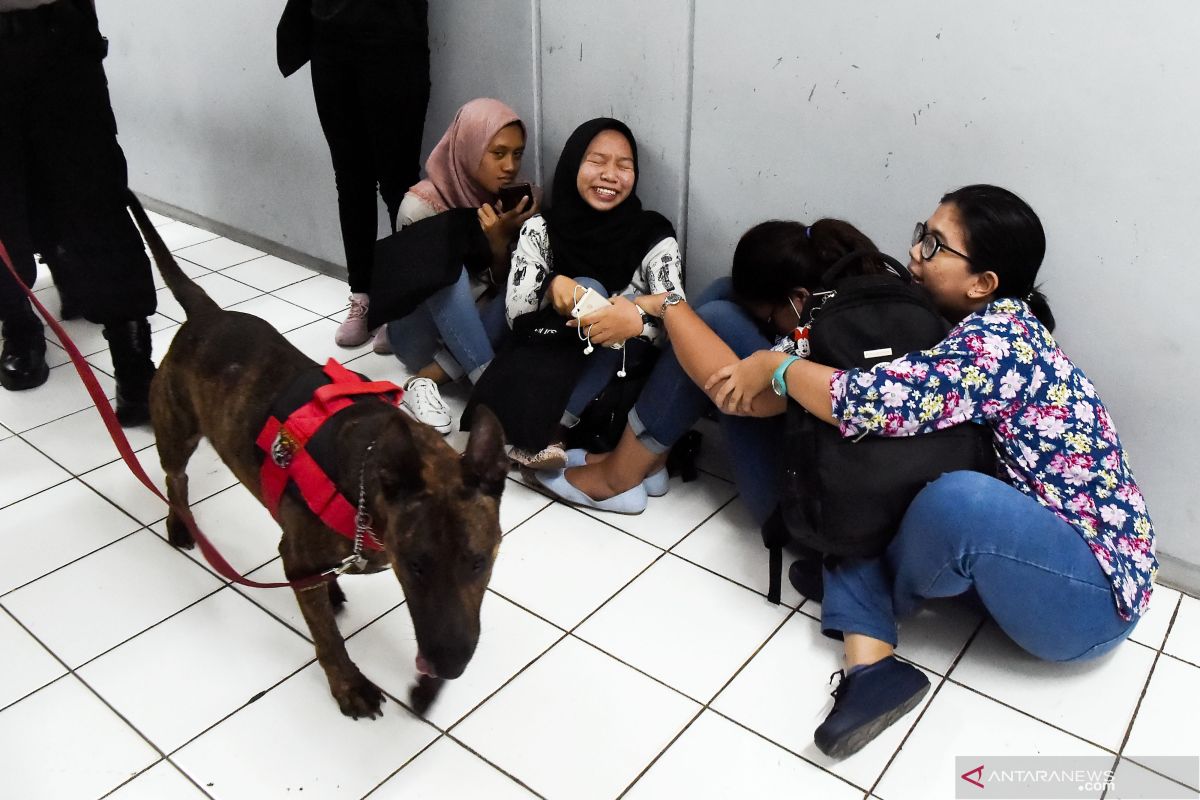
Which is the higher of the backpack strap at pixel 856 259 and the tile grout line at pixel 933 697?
the backpack strap at pixel 856 259

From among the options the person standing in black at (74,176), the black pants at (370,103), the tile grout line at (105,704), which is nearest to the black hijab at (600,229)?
the black pants at (370,103)

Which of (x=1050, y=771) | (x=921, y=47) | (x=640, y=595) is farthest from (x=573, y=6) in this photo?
(x=1050, y=771)

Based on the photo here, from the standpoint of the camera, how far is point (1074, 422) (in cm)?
159

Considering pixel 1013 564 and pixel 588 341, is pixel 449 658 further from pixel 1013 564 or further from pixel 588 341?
pixel 588 341

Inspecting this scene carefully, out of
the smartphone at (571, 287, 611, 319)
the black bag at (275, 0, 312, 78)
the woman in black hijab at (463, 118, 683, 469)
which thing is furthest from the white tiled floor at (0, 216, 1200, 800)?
the black bag at (275, 0, 312, 78)

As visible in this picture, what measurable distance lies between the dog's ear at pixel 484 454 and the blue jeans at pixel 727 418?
2.41 ft

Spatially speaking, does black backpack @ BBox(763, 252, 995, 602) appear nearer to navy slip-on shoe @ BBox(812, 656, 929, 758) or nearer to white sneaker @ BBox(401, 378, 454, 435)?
navy slip-on shoe @ BBox(812, 656, 929, 758)

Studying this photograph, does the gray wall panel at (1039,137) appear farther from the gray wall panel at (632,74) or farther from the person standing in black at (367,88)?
the person standing in black at (367,88)

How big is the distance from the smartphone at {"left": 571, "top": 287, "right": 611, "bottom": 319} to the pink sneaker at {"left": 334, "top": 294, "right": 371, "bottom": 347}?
45.7 inches

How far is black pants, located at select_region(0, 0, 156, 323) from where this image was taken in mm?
2273

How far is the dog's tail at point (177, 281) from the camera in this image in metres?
1.93

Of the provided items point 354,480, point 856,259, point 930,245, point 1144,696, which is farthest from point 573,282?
point 1144,696

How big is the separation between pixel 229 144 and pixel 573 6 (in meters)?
2.06

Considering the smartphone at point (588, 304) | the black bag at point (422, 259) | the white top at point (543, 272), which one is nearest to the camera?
the smartphone at point (588, 304)
